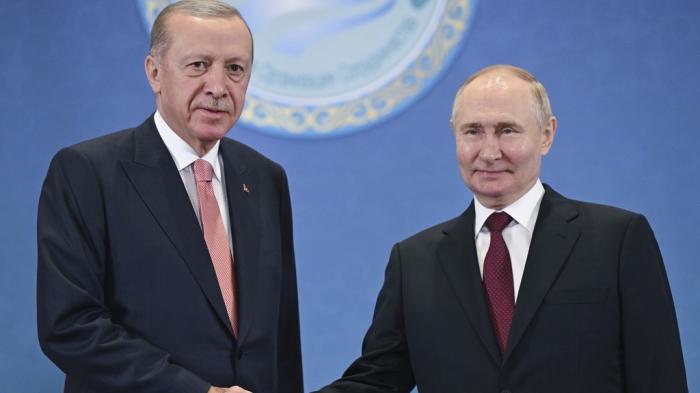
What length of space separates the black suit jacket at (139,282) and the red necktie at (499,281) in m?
0.48

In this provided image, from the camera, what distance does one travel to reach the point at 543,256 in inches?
83.8

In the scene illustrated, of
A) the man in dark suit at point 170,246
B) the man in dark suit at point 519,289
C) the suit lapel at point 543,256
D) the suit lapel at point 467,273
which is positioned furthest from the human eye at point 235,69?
the suit lapel at point 543,256

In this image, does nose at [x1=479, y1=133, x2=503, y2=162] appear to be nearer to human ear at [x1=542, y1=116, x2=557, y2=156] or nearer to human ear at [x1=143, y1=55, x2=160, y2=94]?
human ear at [x1=542, y1=116, x2=557, y2=156]

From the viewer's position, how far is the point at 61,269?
1958 millimetres

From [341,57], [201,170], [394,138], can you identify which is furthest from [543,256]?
[341,57]

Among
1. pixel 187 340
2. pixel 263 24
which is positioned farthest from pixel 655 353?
pixel 263 24

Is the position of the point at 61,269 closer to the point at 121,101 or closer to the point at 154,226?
the point at 154,226

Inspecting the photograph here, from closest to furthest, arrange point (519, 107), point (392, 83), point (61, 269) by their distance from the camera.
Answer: point (61, 269), point (519, 107), point (392, 83)

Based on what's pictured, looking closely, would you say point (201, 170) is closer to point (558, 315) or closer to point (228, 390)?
point (228, 390)

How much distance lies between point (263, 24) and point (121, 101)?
0.56 m

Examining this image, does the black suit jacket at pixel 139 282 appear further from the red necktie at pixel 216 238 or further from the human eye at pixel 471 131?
the human eye at pixel 471 131

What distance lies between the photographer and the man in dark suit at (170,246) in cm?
195

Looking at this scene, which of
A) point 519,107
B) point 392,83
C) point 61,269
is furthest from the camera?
point 392,83

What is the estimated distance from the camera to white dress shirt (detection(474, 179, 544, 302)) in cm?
217
